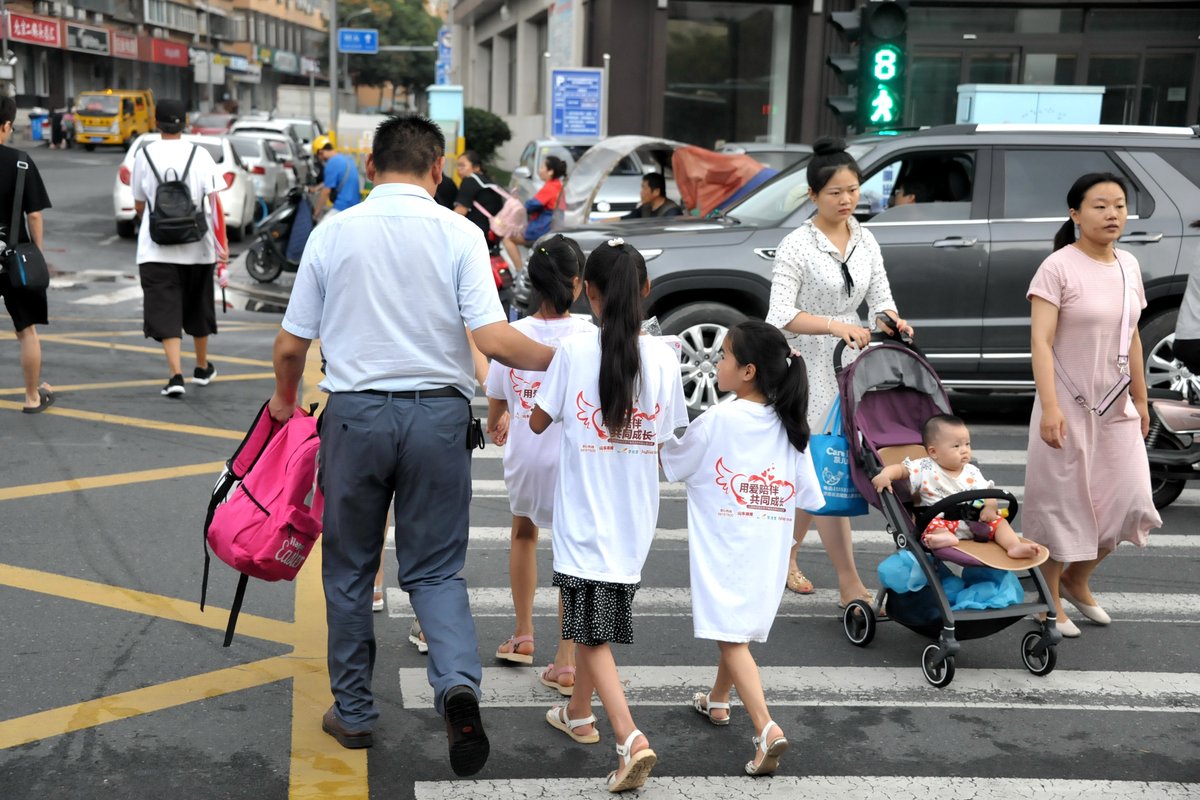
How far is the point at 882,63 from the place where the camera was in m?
11.2

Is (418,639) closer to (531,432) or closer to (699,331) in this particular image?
(531,432)

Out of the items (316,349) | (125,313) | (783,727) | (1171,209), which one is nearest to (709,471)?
(783,727)

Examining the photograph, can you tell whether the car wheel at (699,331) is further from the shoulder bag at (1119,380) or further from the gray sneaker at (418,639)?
the gray sneaker at (418,639)

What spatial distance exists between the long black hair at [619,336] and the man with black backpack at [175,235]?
575 centimetres

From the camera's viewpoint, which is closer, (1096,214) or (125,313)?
(1096,214)

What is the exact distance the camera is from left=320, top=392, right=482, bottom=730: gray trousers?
380 cm

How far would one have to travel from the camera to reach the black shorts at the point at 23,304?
320 inches

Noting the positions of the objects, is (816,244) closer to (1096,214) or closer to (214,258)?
(1096,214)

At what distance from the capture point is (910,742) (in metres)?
4.24

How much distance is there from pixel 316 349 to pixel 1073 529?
765cm

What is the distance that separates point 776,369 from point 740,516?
1.51ft

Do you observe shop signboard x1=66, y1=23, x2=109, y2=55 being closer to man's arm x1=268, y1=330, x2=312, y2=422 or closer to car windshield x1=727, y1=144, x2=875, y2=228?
car windshield x1=727, y1=144, x2=875, y2=228

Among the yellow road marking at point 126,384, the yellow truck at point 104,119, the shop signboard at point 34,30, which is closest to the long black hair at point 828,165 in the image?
the yellow road marking at point 126,384

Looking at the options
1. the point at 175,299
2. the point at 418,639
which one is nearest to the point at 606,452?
the point at 418,639
